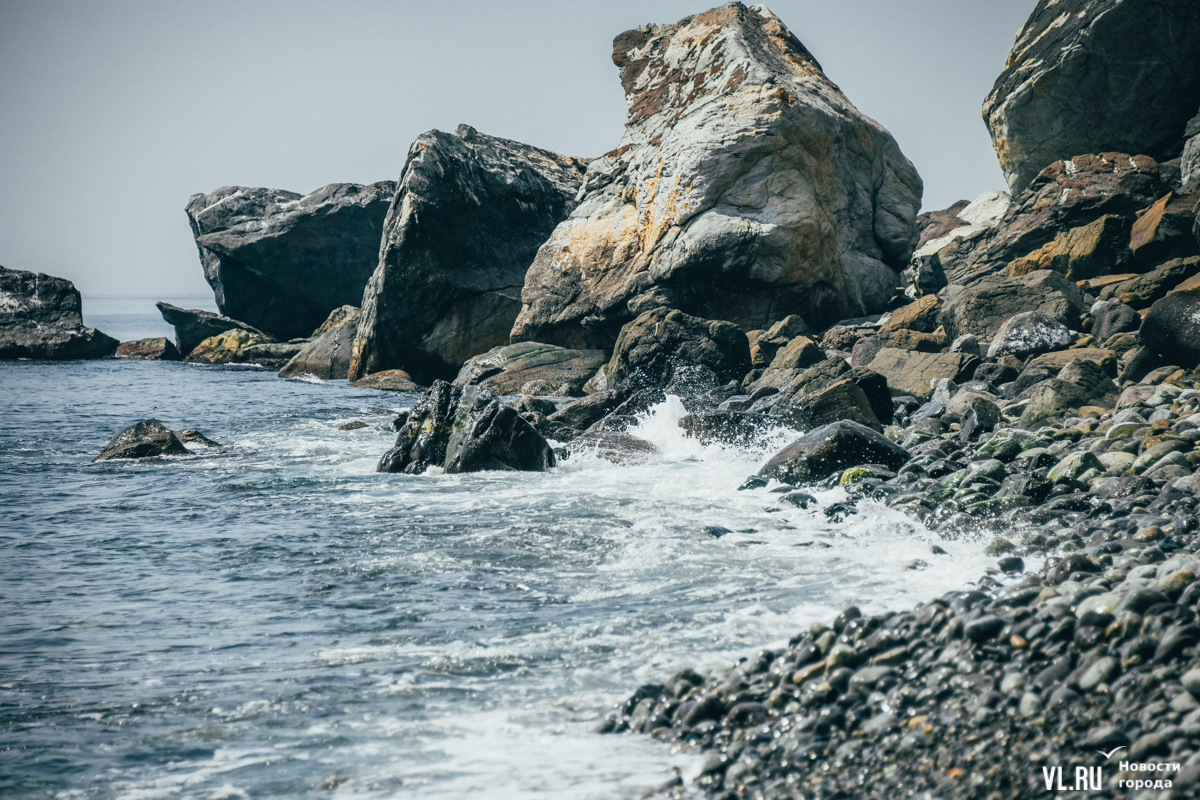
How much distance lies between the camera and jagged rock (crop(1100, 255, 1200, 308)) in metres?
14.5

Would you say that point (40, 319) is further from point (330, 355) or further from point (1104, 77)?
point (1104, 77)

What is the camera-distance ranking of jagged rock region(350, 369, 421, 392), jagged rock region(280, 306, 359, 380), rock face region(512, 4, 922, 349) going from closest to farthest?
1. rock face region(512, 4, 922, 349)
2. jagged rock region(350, 369, 421, 392)
3. jagged rock region(280, 306, 359, 380)

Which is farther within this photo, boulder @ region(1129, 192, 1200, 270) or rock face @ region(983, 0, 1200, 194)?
rock face @ region(983, 0, 1200, 194)

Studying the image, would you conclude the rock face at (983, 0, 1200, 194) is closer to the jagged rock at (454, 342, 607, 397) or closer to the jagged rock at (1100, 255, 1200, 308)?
the jagged rock at (1100, 255, 1200, 308)

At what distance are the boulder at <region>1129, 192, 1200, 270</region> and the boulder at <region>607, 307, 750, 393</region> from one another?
826 cm

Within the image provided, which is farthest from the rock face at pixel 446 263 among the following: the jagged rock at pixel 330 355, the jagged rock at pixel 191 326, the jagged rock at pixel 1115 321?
the jagged rock at pixel 191 326

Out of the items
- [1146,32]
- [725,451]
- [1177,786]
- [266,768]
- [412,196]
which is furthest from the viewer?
[412,196]

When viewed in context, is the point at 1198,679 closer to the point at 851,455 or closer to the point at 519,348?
the point at 851,455

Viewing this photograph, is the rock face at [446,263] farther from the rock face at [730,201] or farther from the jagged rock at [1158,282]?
the jagged rock at [1158,282]

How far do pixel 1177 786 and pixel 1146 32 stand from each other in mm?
25544

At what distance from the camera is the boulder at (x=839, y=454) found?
32.7 ft

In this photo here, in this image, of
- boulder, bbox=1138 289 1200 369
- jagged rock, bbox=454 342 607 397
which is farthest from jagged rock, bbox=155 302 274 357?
boulder, bbox=1138 289 1200 369

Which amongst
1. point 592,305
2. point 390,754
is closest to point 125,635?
point 390,754

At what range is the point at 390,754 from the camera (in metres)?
4.14
